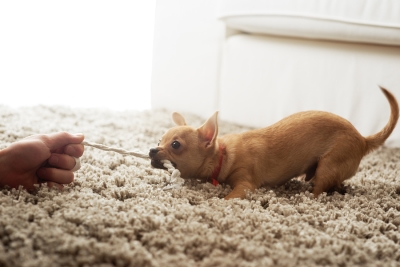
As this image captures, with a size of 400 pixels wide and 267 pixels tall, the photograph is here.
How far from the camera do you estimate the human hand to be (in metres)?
1.13

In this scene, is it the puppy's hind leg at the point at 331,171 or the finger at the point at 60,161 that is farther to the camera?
the puppy's hind leg at the point at 331,171

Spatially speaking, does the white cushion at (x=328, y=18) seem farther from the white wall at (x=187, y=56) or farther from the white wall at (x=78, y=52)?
the white wall at (x=78, y=52)

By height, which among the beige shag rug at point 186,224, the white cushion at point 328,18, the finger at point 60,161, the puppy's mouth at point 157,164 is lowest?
the beige shag rug at point 186,224

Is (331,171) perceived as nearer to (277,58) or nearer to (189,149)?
(189,149)

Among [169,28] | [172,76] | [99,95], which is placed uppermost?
[169,28]

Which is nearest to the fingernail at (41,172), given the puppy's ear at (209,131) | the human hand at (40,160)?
the human hand at (40,160)

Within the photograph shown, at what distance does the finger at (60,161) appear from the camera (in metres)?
1.21

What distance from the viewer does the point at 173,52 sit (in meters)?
2.65

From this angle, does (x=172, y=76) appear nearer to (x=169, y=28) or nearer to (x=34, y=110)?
(x=169, y=28)

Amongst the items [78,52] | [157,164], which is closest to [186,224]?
[157,164]

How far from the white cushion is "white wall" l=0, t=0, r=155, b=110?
106 centimetres

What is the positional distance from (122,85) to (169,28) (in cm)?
63

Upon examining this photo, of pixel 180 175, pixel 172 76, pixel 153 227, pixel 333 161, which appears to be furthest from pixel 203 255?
pixel 172 76

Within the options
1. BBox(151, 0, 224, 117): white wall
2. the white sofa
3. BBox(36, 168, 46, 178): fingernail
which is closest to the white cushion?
the white sofa
